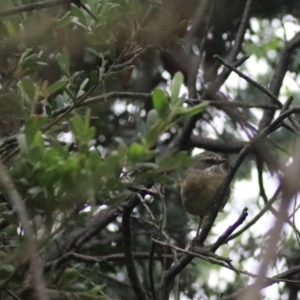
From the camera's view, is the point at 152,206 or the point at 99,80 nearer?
the point at 99,80

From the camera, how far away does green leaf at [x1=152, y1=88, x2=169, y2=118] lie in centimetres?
153

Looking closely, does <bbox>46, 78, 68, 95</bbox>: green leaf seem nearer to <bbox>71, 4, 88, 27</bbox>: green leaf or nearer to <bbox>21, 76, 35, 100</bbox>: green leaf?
<bbox>21, 76, 35, 100</bbox>: green leaf

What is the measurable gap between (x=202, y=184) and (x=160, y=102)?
2237mm

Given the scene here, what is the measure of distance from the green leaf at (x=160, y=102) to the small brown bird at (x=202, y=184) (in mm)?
1904

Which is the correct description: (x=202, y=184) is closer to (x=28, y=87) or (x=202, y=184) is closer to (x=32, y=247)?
(x=28, y=87)

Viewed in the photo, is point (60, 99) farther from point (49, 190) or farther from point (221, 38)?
point (221, 38)

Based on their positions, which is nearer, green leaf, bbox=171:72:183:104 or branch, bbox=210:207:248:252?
green leaf, bbox=171:72:183:104

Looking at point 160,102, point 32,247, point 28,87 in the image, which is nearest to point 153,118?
point 160,102

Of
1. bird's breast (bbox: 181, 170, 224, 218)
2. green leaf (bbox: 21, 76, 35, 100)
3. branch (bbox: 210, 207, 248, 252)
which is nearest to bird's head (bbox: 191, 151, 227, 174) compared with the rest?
bird's breast (bbox: 181, 170, 224, 218)

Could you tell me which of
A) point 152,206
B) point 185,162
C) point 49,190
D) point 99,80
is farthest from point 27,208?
point 152,206

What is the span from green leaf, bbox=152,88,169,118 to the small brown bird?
6.25 feet

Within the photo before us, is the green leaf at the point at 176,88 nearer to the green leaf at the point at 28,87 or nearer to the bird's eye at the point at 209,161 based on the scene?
the green leaf at the point at 28,87

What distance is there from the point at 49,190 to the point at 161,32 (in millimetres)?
1223

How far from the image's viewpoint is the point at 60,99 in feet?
7.93
